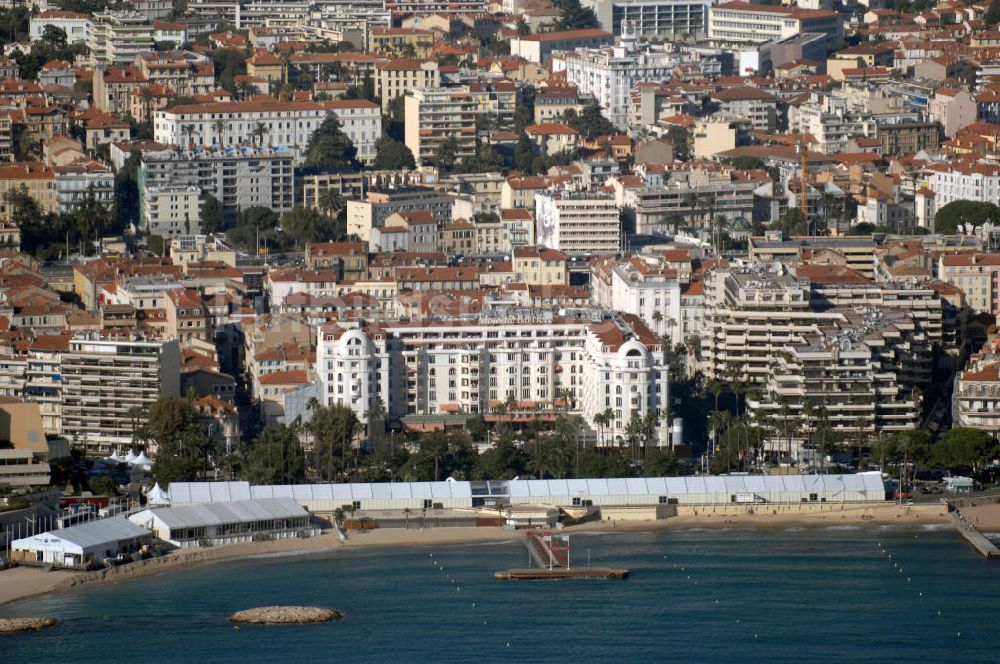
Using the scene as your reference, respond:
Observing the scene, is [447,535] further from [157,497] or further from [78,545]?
[78,545]

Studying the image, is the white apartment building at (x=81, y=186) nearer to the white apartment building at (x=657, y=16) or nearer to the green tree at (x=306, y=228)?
the green tree at (x=306, y=228)

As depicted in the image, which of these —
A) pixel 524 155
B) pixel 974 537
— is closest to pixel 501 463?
pixel 974 537

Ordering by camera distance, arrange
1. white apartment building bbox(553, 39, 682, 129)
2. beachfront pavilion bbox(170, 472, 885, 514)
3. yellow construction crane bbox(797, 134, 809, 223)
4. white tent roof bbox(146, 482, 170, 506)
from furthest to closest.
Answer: white apartment building bbox(553, 39, 682, 129) → yellow construction crane bbox(797, 134, 809, 223) → beachfront pavilion bbox(170, 472, 885, 514) → white tent roof bbox(146, 482, 170, 506)

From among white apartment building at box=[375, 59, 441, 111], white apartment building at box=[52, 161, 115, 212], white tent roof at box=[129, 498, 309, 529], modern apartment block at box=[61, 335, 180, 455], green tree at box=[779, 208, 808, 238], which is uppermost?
white apartment building at box=[375, 59, 441, 111]

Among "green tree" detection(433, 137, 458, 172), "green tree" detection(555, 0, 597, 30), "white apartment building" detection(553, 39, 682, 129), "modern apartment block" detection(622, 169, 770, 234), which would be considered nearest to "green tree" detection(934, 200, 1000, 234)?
"modern apartment block" detection(622, 169, 770, 234)

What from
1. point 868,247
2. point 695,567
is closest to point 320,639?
point 695,567

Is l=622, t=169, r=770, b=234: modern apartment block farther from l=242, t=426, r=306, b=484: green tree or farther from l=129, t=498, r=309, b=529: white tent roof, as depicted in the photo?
l=129, t=498, r=309, b=529: white tent roof

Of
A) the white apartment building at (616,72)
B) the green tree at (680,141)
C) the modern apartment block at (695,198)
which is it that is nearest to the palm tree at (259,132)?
the white apartment building at (616,72)

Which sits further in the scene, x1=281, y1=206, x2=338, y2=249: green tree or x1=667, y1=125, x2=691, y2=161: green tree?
x1=667, y1=125, x2=691, y2=161: green tree
